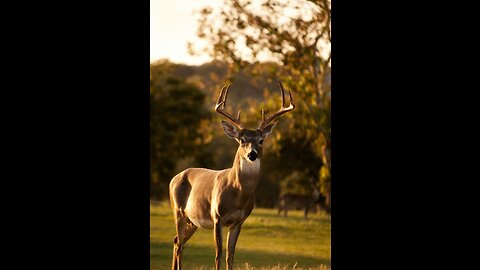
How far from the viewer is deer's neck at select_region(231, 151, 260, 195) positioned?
9945 millimetres

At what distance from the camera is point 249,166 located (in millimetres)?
9953

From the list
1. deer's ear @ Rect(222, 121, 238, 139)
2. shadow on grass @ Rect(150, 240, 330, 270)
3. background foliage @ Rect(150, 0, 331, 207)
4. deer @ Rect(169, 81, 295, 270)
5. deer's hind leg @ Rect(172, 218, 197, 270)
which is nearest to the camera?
deer @ Rect(169, 81, 295, 270)

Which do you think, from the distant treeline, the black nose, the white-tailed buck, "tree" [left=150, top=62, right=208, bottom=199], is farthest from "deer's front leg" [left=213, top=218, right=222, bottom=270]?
"tree" [left=150, top=62, right=208, bottom=199]

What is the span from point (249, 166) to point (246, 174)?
0.34 feet

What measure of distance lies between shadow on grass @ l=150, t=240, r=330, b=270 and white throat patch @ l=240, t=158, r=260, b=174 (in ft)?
15.9

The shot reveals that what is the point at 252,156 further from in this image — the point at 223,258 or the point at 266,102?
the point at 266,102

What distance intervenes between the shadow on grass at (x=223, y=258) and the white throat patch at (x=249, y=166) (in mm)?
4838

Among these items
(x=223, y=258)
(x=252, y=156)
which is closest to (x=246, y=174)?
(x=252, y=156)

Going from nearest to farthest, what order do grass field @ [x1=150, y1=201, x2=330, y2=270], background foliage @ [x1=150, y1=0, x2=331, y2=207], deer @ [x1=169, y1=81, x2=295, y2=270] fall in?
1. deer @ [x1=169, y1=81, x2=295, y2=270]
2. grass field @ [x1=150, y1=201, x2=330, y2=270]
3. background foliage @ [x1=150, y1=0, x2=331, y2=207]

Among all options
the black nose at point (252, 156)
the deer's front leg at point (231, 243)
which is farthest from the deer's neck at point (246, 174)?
the deer's front leg at point (231, 243)

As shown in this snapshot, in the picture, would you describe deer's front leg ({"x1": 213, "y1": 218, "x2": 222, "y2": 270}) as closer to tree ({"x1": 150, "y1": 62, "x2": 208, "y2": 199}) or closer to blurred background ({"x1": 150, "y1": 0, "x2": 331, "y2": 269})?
blurred background ({"x1": 150, "y1": 0, "x2": 331, "y2": 269})

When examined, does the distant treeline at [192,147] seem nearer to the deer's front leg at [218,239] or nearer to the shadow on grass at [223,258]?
the shadow on grass at [223,258]
